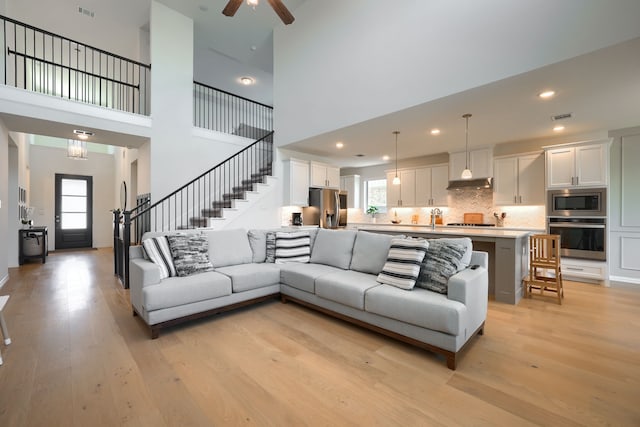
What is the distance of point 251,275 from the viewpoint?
3.37 metres

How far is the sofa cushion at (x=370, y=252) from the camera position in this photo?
325cm

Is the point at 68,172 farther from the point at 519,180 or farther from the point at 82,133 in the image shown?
the point at 519,180

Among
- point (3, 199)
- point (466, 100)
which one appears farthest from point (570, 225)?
point (3, 199)

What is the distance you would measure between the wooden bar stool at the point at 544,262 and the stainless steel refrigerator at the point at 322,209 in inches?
154

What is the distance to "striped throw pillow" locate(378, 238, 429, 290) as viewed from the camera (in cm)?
265

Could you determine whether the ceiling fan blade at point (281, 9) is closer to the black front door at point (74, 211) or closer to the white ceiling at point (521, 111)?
the white ceiling at point (521, 111)

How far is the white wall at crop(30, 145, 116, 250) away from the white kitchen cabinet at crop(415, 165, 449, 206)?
9775mm

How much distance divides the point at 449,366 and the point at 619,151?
562 cm

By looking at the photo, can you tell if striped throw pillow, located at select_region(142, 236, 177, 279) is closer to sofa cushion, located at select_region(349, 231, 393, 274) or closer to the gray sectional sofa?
the gray sectional sofa

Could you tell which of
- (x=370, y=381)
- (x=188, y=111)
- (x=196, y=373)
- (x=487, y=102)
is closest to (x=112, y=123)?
(x=188, y=111)

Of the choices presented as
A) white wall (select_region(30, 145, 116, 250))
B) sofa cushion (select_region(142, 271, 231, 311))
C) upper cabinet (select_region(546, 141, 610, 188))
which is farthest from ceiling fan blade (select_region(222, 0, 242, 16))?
white wall (select_region(30, 145, 116, 250))

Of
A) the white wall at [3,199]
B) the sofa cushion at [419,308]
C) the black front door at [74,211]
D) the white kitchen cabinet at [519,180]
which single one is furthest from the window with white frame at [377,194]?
the black front door at [74,211]

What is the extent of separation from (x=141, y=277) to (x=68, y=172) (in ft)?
28.2

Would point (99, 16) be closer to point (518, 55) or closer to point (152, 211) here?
point (152, 211)
